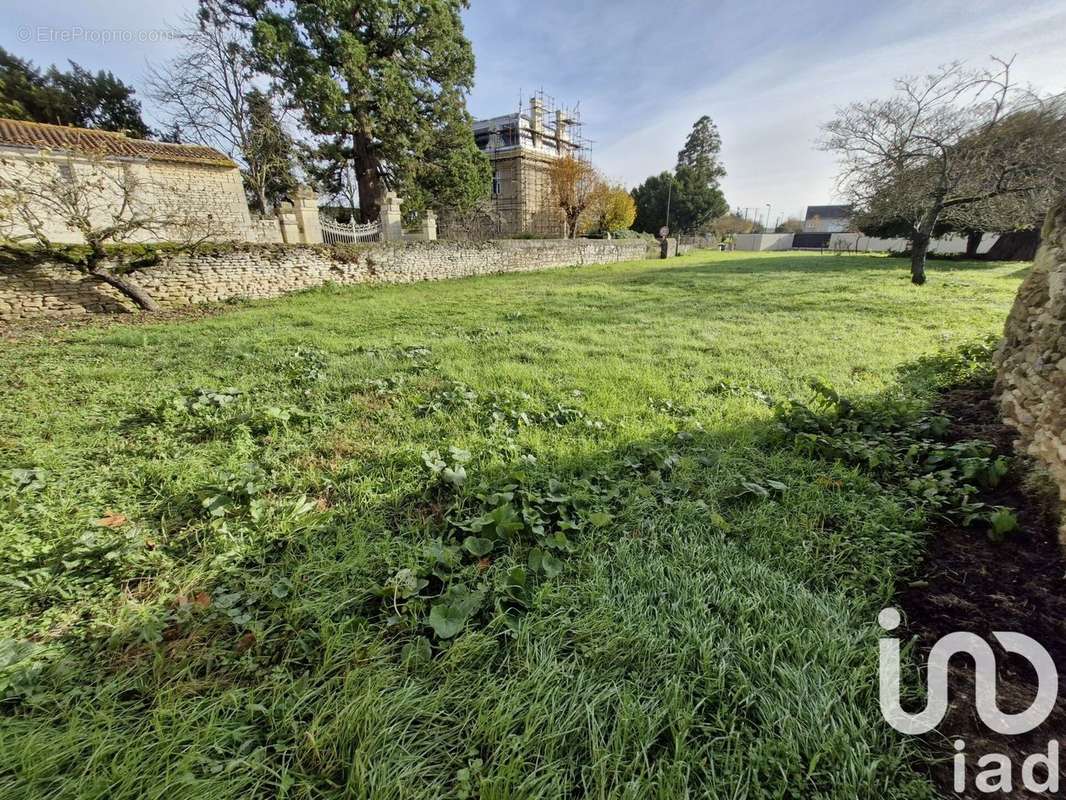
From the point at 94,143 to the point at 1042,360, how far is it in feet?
74.7

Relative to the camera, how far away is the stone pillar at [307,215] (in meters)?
11.8

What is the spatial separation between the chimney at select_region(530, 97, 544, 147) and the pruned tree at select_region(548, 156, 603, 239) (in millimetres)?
11239

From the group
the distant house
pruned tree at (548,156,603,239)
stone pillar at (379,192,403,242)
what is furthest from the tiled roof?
the distant house

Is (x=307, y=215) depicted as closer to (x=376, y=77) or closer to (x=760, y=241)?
(x=376, y=77)

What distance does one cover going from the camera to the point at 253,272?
962 cm

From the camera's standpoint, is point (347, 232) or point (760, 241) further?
point (760, 241)

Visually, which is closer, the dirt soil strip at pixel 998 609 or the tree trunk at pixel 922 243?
the dirt soil strip at pixel 998 609

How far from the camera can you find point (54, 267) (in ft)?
23.2

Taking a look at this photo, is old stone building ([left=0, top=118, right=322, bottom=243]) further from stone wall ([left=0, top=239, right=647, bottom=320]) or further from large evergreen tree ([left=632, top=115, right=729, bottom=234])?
large evergreen tree ([left=632, top=115, right=729, bottom=234])

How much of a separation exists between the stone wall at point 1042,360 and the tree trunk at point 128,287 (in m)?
11.7

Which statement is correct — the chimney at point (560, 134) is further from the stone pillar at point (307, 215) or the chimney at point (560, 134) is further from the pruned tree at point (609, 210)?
the stone pillar at point (307, 215)

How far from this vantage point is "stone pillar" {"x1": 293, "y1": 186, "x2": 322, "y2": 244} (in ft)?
38.9

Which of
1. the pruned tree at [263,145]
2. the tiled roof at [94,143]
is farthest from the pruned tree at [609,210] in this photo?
the tiled roof at [94,143]

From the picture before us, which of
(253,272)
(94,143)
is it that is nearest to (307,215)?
(253,272)
